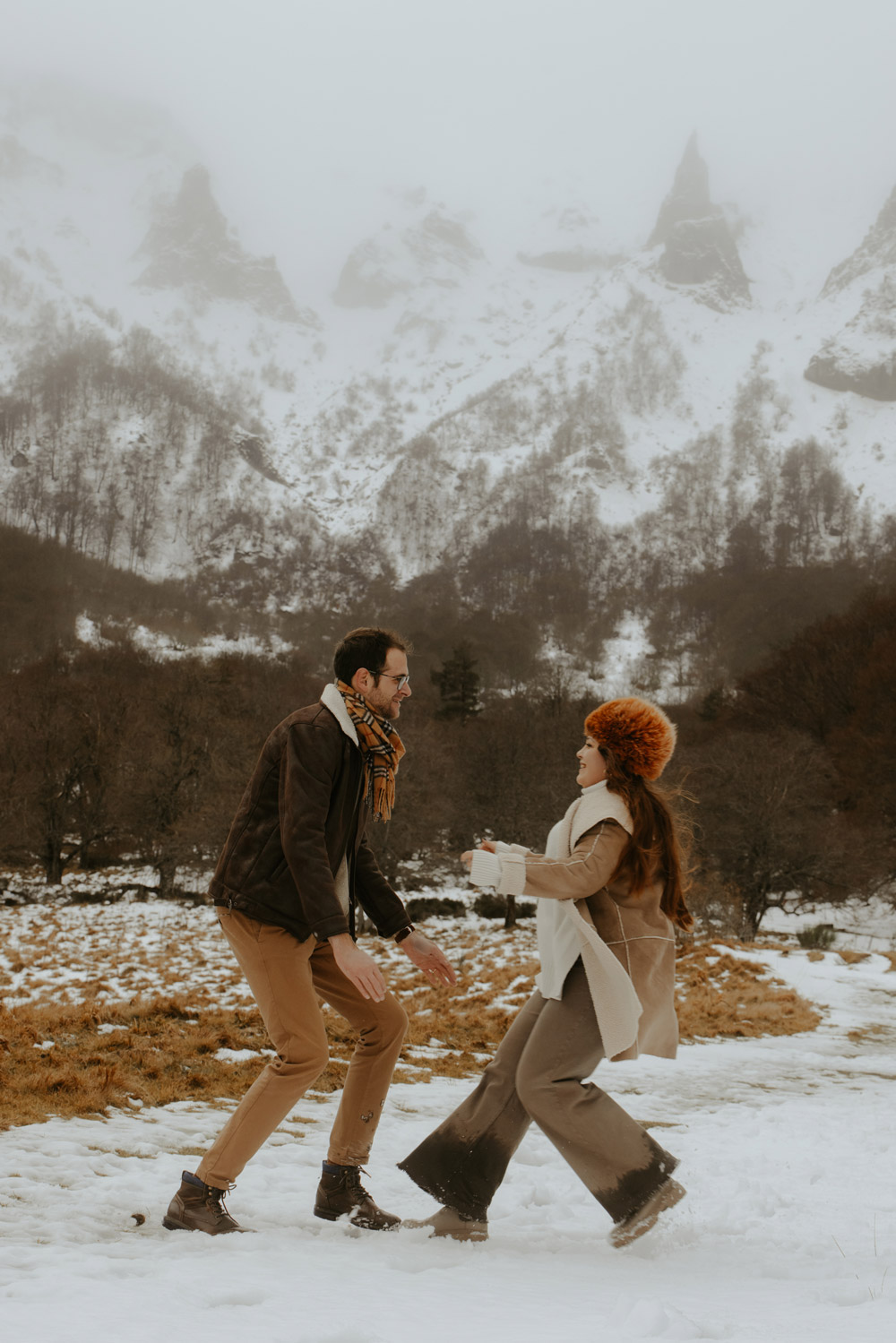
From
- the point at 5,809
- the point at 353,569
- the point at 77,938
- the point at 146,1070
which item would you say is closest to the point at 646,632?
the point at 353,569

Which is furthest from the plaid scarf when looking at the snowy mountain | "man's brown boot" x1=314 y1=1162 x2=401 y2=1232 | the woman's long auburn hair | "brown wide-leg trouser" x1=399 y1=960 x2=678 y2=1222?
the snowy mountain

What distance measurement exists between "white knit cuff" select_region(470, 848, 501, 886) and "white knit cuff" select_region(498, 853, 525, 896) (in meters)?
0.02

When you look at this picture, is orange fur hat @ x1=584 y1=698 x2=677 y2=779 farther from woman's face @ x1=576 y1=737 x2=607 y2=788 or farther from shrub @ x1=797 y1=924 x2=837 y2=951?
shrub @ x1=797 y1=924 x2=837 y2=951

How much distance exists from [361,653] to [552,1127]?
194 centimetres

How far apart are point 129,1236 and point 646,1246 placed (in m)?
1.86

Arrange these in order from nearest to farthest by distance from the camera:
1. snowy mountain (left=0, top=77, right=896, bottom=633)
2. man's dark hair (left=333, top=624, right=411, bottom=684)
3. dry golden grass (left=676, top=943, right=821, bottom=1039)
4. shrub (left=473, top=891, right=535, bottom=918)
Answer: man's dark hair (left=333, top=624, right=411, bottom=684), dry golden grass (left=676, top=943, right=821, bottom=1039), shrub (left=473, top=891, right=535, bottom=918), snowy mountain (left=0, top=77, right=896, bottom=633)

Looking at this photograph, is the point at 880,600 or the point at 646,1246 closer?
the point at 646,1246

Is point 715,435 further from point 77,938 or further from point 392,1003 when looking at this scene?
point 392,1003

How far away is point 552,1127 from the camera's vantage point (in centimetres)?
337

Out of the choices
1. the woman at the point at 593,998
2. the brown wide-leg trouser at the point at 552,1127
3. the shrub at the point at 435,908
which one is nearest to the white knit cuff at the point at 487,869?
the woman at the point at 593,998

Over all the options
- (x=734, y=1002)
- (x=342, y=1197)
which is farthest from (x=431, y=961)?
(x=734, y=1002)

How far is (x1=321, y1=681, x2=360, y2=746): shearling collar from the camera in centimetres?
360

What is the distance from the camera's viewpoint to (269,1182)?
418 centimetres

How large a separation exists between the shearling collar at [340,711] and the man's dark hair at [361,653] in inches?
4.9
